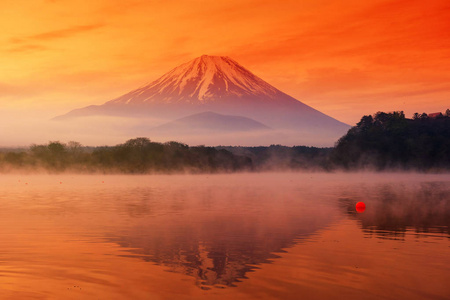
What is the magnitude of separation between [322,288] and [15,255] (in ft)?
40.2

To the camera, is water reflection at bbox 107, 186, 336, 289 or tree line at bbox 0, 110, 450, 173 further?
tree line at bbox 0, 110, 450, 173

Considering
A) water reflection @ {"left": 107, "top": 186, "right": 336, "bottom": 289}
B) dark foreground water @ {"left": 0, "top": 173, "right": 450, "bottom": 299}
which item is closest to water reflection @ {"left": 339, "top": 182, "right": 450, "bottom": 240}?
dark foreground water @ {"left": 0, "top": 173, "right": 450, "bottom": 299}

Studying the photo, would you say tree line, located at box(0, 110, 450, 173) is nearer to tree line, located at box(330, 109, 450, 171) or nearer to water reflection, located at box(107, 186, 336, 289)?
tree line, located at box(330, 109, 450, 171)

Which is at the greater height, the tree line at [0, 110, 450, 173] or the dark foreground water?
the tree line at [0, 110, 450, 173]

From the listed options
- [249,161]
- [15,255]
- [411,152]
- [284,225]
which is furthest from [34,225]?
[249,161]

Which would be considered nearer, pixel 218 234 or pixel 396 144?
pixel 218 234

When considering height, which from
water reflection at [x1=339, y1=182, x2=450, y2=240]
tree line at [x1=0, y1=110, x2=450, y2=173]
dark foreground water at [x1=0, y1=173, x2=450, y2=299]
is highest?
tree line at [x1=0, y1=110, x2=450, y2=173]

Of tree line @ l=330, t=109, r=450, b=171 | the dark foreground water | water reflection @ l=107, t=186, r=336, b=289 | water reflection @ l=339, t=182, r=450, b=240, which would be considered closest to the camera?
the dark foreground water

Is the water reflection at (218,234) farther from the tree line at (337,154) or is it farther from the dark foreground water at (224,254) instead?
the tree line at (337,154)

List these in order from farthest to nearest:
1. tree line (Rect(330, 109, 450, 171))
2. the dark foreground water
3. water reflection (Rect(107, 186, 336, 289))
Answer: tree line (Rect(330, 109, 450, 171)) → water reflection (Rect(107, 186, 336, 289)) → the dark foreground water

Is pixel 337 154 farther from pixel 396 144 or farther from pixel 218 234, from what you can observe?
pixel 218 234

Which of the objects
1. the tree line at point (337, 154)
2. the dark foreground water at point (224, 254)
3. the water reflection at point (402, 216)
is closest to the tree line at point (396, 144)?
the tree line at point (337, 154)

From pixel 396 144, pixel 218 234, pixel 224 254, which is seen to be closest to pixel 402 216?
pixel 218 234

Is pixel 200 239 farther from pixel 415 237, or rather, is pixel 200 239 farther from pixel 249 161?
pixel 249 161
